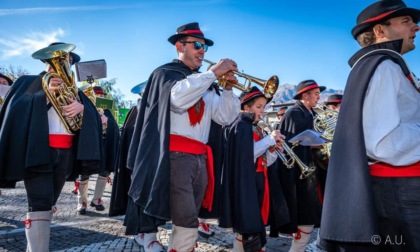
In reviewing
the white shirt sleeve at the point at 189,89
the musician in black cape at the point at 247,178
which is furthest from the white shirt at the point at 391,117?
the musician in black cape at the point at 247,178

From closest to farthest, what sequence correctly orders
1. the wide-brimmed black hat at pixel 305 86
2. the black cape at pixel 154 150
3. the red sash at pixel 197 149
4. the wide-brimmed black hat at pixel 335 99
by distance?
the black cape at pixel 154 150
the red sash at pixel 197 149
the wide-brimmed black hat at pixel 305 86
the wide-brimmed black hat at pixel 335 99

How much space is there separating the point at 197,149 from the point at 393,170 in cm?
171

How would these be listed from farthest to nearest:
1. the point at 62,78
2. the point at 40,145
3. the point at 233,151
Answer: the point at 233,151, the point at 62,78, the point at 40,145

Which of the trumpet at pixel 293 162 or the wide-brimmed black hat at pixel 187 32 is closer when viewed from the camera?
the wide-brimmed black hat at pixel 187 32

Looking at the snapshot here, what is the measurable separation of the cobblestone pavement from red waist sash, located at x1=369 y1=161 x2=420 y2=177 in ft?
9.57

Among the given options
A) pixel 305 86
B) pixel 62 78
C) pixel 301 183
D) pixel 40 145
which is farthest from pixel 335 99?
pixel 40 145

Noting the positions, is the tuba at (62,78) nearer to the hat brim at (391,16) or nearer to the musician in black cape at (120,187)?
the musician in black cape at (120,187)

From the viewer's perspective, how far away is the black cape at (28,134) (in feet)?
10.6

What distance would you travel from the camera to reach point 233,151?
156 inches

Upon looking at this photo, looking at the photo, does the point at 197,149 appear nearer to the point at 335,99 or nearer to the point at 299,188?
the point at 299,188

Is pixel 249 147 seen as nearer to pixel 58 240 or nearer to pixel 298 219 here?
pixel 298 219

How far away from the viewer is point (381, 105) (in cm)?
190

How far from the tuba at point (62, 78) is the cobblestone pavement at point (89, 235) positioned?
177 centimetres

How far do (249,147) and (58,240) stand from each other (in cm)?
314
